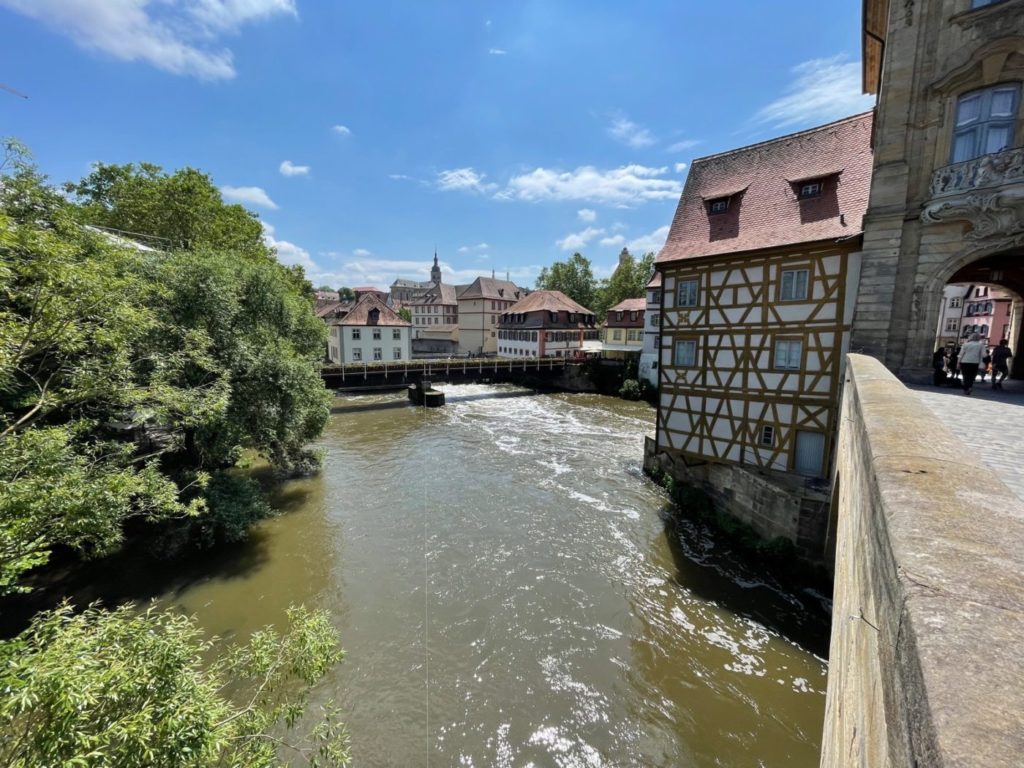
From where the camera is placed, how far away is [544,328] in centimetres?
3991

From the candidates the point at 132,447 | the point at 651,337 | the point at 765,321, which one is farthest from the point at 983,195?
the point at 651,337

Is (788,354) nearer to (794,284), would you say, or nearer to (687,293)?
(794,284)

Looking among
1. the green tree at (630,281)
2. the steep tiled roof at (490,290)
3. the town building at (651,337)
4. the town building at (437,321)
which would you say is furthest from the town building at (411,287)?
the town building at (651,337)

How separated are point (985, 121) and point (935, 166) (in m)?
0.85

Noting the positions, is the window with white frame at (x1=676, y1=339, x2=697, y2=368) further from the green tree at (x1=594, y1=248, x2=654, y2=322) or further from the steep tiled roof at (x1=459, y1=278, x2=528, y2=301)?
the steep tiled roof at (x1=459, y1=278, x2=528, y2=301)

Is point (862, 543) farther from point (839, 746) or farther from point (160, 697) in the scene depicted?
point (160, 697)

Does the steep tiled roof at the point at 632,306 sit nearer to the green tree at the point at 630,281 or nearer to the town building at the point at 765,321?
the green tree at the point at 630,281

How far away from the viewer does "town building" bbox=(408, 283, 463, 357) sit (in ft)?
196

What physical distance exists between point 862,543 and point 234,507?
11.4 m

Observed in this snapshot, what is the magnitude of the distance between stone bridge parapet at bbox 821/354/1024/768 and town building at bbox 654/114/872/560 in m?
9.05

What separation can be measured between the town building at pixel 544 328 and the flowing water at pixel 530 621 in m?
26.0

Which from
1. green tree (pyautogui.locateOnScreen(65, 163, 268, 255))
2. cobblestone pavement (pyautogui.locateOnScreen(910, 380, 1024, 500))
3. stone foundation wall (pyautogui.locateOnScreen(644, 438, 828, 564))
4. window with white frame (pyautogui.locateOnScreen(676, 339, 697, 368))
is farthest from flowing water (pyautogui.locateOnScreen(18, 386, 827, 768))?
green tree (pyautogui.locateOnScreen(65, 163, 268, 255))

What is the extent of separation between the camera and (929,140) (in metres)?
8.55

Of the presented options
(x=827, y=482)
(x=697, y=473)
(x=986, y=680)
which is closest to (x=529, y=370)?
(x=697, y=473)
